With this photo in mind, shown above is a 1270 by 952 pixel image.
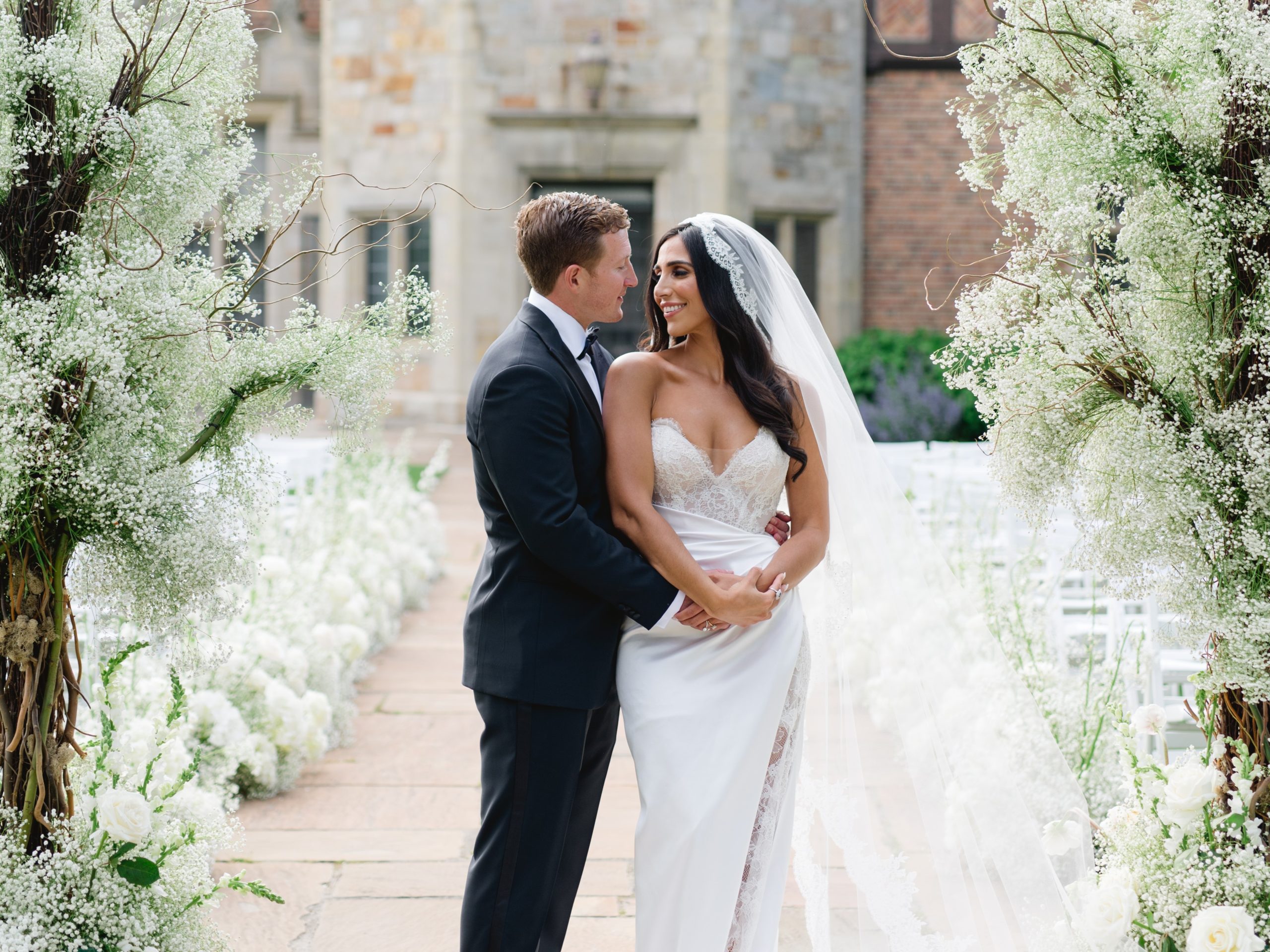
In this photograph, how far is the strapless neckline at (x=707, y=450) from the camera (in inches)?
108

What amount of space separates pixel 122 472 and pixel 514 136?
14.3 metres

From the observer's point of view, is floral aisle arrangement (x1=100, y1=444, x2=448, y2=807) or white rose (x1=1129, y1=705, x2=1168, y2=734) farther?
floral aisle arrangement (x1=100, y1=444, x2=448, y2=807)

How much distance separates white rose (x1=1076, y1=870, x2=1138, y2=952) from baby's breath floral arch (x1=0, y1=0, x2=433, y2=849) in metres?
1.81

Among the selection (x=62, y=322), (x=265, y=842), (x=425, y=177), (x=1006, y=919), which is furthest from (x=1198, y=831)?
(x=425, y=177)

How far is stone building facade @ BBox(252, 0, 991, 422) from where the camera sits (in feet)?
51.5

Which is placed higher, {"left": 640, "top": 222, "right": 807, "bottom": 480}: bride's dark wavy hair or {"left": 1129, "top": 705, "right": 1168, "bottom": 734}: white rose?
{"left": 640, "top": 222, "right": 807, "bottom": 480}: bride's dark wavy hair

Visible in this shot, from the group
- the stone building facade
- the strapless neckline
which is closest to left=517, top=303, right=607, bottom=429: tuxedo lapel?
the strapless neckline

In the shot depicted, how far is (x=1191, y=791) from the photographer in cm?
259

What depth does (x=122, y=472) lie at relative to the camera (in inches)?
93.4

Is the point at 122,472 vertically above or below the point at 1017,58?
below

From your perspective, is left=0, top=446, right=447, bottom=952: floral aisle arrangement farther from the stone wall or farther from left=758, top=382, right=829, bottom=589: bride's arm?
the stone wall

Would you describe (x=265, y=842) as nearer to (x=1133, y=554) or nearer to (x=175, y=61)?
(x=175, y=61)

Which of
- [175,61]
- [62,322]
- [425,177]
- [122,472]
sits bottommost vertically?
[122,472]

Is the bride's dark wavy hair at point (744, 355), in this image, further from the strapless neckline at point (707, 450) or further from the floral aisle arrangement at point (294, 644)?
the floral aisle arrangement at point (294, 644)
